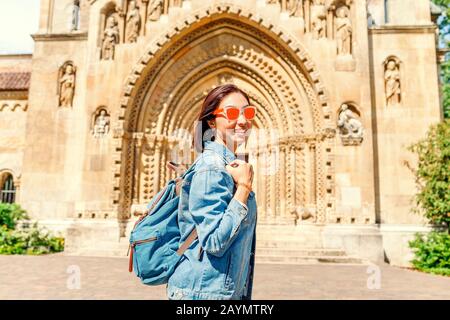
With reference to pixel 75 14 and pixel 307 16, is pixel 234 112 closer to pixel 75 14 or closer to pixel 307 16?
pixel 307 16

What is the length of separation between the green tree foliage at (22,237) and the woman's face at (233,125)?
13.0 metres

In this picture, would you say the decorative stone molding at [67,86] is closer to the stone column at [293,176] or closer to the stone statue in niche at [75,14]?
the stone statue in niche at [75,14]

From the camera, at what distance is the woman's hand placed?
188 centimetres

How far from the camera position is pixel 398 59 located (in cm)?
1459

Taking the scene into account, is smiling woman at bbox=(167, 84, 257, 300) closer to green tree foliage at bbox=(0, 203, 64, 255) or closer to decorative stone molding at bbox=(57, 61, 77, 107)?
green tree foliage at bbox=(0, 203, 64, 255)

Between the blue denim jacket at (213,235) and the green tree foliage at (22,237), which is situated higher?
the blue denim jacket at (213,235)

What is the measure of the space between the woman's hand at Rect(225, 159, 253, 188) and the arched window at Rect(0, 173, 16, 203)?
62.3 feet

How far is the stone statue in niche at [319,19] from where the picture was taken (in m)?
14.4

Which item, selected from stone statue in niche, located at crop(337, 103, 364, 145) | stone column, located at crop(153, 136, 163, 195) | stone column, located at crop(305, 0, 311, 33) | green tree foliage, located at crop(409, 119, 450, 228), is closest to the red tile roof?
stone column, located at crop(153, 136, 163, 195)

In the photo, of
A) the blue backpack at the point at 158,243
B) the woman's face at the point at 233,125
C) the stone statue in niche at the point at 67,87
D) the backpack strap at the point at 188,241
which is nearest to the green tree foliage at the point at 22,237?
the stone statue in niche at the point at 67,87

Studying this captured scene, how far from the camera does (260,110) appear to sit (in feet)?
51.2

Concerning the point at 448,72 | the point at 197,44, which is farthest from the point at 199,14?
the point at 448,72
